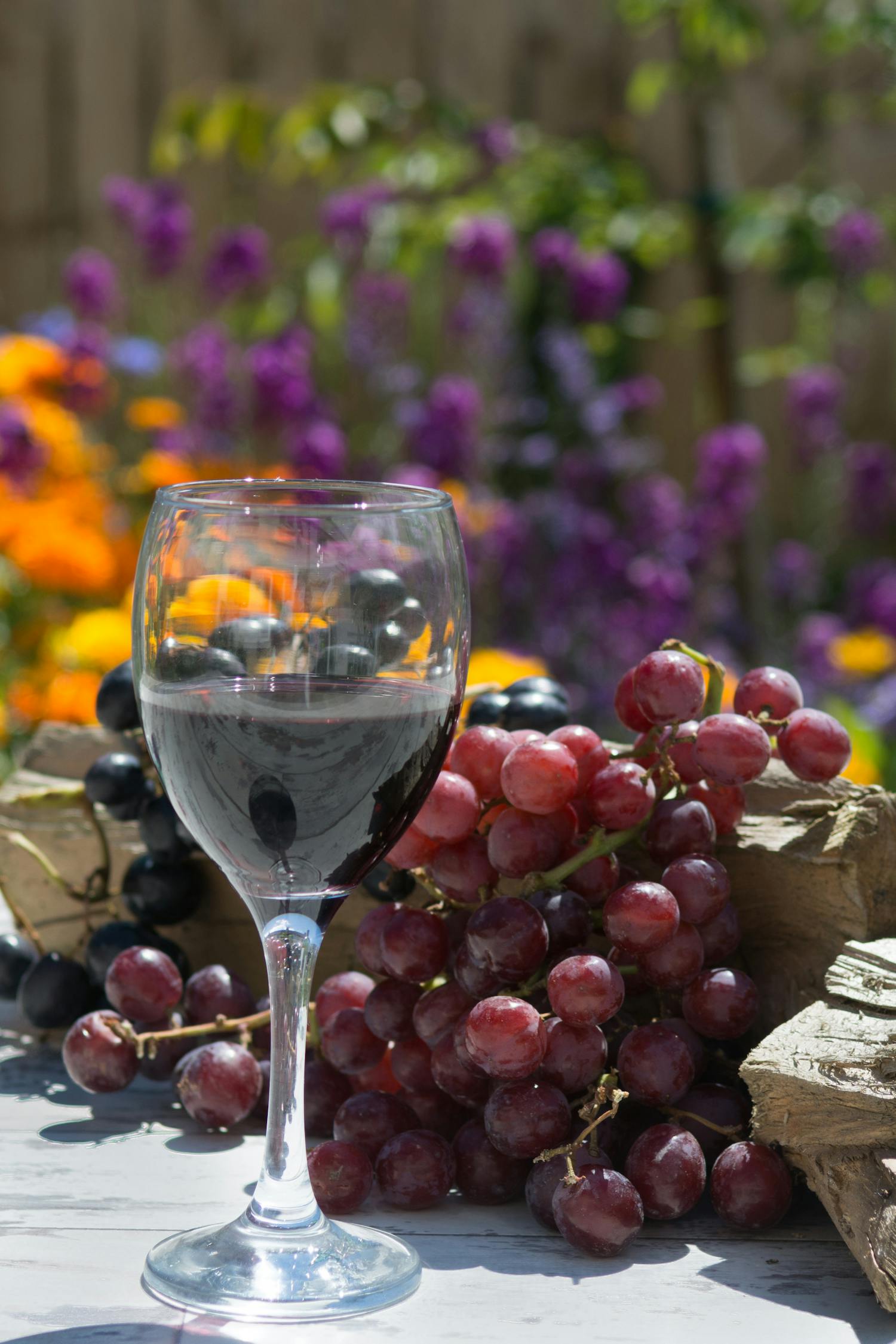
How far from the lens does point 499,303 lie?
9.33 ft

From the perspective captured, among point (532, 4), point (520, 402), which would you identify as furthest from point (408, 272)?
point (532, 4)

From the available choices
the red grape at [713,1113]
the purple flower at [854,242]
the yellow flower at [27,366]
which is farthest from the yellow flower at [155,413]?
the red grape at [713,1113]

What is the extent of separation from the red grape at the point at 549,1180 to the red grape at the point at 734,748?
23 centimetres

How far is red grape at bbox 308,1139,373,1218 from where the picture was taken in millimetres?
822

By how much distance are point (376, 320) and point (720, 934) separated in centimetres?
230

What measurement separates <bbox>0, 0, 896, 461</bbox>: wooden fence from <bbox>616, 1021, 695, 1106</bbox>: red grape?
3.09 metres

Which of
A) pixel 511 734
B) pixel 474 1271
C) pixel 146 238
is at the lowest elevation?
pixel 474 1271

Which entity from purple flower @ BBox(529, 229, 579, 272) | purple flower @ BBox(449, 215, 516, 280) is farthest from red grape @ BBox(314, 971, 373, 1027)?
purple flower @ BBox(529, 229, 579, 272)

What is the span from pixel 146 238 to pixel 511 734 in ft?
6.96

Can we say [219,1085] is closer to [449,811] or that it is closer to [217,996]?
[217,996]

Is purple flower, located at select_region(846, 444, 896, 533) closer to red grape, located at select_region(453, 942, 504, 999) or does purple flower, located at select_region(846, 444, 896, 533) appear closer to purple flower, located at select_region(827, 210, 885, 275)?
purple flower, located at select_region(827, 210, 885, 275)

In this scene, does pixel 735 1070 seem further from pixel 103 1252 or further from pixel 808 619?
pixel 808 619

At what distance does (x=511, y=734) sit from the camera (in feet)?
3.05

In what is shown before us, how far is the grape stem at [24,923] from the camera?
1.15 meters
